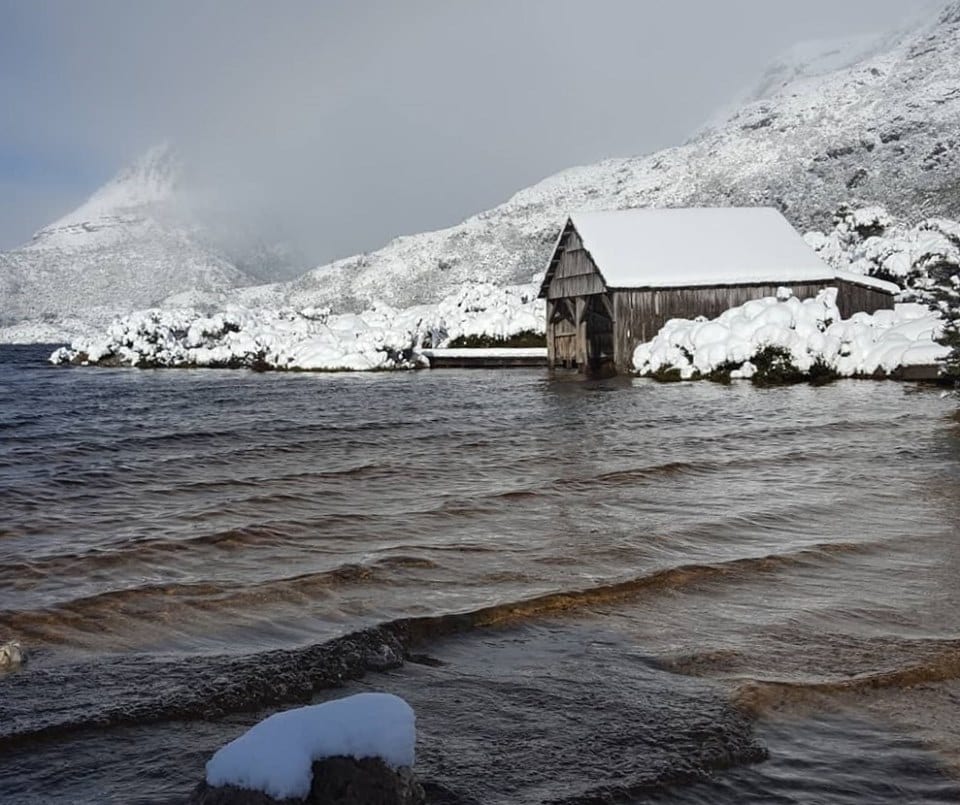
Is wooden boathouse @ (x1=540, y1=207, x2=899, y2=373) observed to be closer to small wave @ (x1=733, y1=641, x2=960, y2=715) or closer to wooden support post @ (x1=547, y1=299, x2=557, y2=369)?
wooden support post @ (x1=547, y1=299, x2=557, y2=369)

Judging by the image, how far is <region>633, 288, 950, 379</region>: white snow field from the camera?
2717 cm

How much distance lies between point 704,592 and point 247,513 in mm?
5463

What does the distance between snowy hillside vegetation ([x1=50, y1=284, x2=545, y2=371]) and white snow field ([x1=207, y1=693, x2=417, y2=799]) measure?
134 feet

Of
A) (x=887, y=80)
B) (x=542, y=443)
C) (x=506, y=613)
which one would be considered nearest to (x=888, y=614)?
(x=506, y=613)

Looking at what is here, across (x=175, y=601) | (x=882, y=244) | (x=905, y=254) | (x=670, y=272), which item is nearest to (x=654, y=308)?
(x=670, y=272)

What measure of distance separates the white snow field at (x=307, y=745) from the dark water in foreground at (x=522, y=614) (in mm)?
998

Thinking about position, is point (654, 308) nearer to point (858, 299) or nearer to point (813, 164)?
point (858, 299)

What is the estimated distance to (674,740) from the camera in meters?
4.04

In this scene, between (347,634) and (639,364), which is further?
(639,364)

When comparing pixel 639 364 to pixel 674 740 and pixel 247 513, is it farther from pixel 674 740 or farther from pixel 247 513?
pixel 674 740

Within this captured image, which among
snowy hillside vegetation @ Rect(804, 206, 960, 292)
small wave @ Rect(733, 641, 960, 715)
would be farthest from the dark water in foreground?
snowy hillside vegetation @ Rect(804, 206, 960, 292)

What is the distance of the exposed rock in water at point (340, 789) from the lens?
2564mm

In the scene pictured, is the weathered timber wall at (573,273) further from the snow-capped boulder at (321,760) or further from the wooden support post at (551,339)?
the snow-capped boulder at (321,760)

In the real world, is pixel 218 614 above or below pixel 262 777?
below
